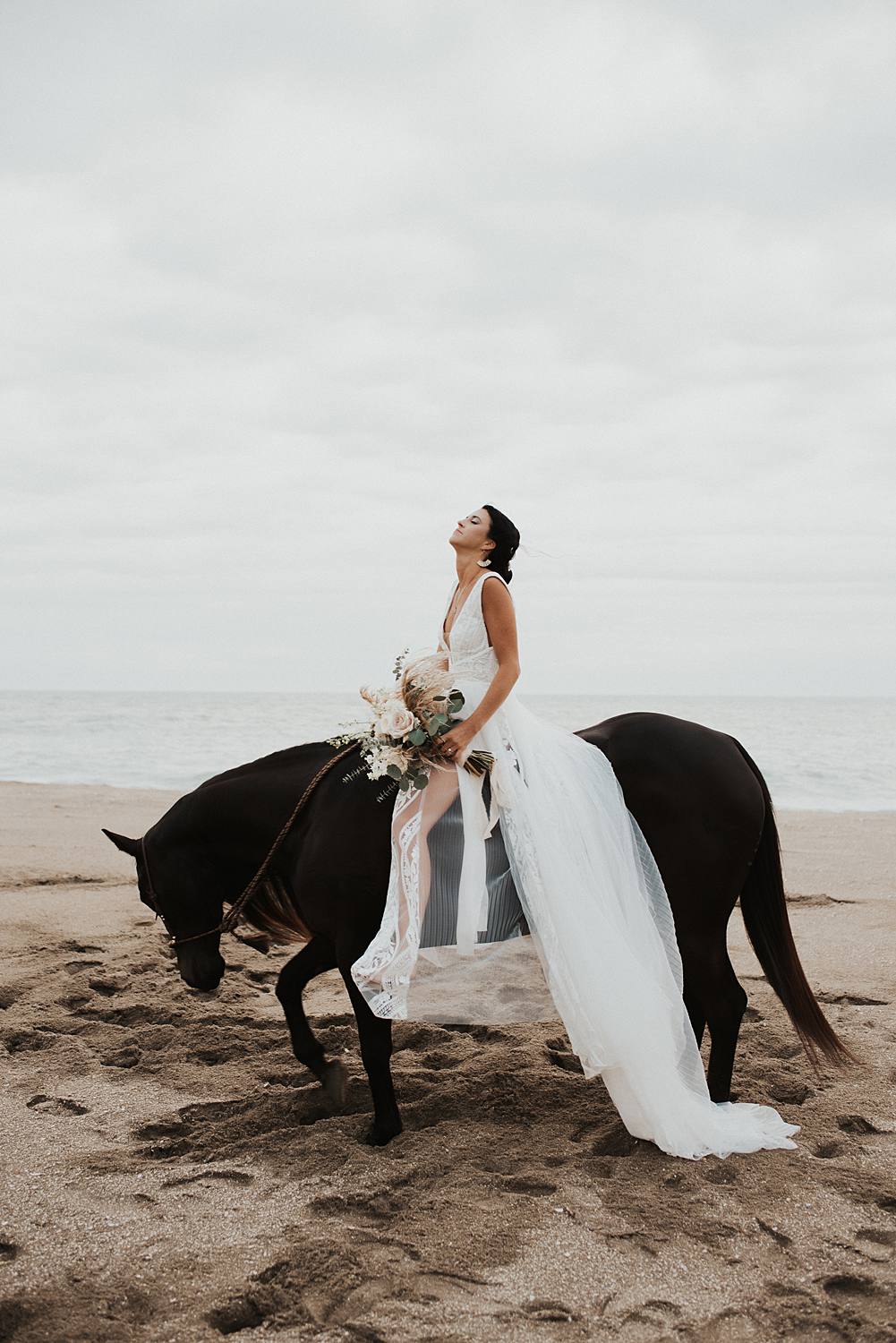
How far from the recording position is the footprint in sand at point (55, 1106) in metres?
3.65

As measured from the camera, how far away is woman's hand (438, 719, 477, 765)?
3.38 metres

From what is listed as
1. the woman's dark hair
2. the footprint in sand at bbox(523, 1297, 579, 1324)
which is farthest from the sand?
the woman's dark hair

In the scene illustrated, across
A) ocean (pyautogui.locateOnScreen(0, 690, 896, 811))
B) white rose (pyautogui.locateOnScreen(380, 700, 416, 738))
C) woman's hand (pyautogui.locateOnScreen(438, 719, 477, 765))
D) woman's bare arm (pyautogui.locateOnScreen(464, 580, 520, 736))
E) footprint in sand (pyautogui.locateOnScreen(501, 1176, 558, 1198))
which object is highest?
woman's bare arm (pyautogui.locateOnScreen(464, 580, 520, 736))

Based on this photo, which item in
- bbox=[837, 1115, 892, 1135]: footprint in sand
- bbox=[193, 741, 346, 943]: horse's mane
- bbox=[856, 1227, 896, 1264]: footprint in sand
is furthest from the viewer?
bbox=[193, 741, 346, 943]: horse's mane

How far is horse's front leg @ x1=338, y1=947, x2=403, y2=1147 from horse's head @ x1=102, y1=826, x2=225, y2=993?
77 cm

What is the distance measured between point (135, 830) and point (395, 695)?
25.3 feet

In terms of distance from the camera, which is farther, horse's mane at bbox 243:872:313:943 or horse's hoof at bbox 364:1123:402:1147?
horse's mane at bbox 243:872:313:943

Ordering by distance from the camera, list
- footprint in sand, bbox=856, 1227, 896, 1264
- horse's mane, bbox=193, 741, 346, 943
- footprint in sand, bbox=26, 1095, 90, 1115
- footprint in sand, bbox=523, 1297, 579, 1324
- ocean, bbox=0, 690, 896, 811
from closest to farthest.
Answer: footprint in sand, bbox=523, 1297, 579, 1324 → footprint in sand, bbox=856, 1227, 896, 1264 → footprint in sand, bbox=26, 1095, 90, 1115 → horse's mane, bbox=193, 741, 346, 943 → ocean, bbox=0, 690, 896, 811

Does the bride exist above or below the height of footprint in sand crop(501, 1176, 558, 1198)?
above

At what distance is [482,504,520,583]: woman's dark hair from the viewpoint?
3.62m

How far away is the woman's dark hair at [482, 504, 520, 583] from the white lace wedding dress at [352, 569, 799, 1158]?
127mm

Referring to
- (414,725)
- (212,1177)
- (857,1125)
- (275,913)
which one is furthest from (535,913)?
(857,1125)

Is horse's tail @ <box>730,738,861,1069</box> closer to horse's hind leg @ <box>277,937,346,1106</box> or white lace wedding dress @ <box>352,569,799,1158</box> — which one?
white lace wedding dress @ <box>352,569,799,1158</box>

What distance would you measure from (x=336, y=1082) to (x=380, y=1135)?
0.39m
